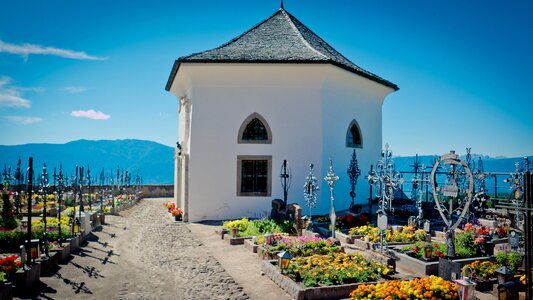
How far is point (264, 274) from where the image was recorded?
9.52 metres

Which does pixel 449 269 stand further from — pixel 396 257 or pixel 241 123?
pixel 241 123

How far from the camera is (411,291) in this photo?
6992 mm

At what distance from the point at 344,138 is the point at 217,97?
6.94 m

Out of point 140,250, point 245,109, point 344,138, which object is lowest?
point 140,250

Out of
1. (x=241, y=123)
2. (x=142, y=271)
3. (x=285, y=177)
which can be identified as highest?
(x=241, y=123)

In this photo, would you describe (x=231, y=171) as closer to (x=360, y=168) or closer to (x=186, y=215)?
(x=186, y=215)

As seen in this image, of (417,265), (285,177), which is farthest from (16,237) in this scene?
(417,265)

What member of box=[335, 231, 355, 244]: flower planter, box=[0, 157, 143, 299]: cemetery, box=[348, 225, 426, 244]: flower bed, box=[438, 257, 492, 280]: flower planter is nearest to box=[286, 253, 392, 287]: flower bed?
box=[438, 257, 492, 280]: flower planter

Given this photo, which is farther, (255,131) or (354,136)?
(354,136)

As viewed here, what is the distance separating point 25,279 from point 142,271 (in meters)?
2.69

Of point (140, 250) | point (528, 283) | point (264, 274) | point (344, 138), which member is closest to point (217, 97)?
point (344, 138)

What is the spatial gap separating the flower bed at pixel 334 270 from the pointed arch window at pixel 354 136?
11.8 m

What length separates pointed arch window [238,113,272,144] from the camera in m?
18.5

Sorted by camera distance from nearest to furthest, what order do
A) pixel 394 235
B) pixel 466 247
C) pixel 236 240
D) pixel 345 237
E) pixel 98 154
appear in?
pixel 466 247
pixel 394 235
pixel 236 240
pixel 345 237
pixel 98 154
